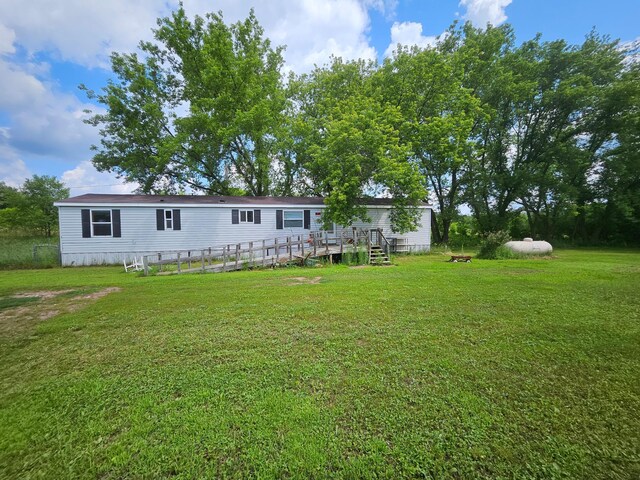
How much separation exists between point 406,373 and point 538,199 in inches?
1113

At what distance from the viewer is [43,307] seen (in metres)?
5.37

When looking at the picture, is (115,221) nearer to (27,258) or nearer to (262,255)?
(27,258)

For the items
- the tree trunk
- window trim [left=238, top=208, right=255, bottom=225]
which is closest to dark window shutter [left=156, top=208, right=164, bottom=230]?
window trim [left=238, top=208, right=255, bottom=225]

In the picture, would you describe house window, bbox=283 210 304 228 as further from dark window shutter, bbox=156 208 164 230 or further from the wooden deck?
dark window shutter, bbox=156 208 164 230

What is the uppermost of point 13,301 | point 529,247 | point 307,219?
point 307,219

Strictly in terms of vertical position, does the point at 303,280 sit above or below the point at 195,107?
below

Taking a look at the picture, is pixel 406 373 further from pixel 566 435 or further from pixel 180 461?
pixel 180 461

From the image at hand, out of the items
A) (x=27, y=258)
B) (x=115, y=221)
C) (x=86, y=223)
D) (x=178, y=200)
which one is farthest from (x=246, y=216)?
(x=27, y=258)

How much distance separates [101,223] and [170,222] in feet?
10.2

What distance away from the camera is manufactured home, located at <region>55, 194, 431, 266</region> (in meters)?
12.8

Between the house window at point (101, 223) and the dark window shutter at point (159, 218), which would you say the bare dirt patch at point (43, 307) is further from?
the house window at point (101, 223)

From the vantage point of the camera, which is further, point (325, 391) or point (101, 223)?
point (101, 223)

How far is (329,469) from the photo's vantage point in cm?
177

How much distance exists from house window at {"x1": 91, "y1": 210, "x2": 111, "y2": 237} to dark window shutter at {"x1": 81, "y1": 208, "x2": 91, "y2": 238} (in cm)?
12
